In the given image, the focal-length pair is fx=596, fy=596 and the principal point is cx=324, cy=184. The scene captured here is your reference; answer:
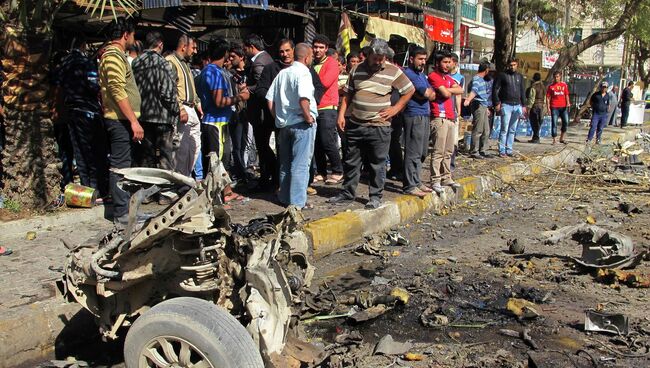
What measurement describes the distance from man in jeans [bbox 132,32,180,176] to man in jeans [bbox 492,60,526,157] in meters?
8.18

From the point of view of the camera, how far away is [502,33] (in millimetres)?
15156

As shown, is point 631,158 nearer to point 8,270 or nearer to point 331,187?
point 331,187

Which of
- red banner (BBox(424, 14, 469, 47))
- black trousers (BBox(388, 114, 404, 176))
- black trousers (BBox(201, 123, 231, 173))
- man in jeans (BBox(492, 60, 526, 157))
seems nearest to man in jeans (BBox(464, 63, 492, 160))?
man in jeans (BBox(492, 60, 526, 157))

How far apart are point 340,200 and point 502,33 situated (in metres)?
9.73

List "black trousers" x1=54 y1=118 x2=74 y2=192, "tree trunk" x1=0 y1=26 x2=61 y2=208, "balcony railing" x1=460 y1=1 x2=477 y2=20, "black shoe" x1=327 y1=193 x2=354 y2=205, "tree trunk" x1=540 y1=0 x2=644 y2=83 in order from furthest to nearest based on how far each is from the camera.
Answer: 1. "balcony railing" x1=460 y1=1 x2=477 y2=20
2. "tree trunk" x1=540 y1=0 x2=644 y2=83
3. "black trousers" x1=54 y1=118 x2=74 y2=192
4. "black shoe" x1=327 y1=193 x2=354 y2=205
5. "tree trunk" x1=0 y1=26 x2=61 y2=208

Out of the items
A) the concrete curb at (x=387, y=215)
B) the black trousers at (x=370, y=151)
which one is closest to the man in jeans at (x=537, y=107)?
the concrete curb at (x=387, y=215)

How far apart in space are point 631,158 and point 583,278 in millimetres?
7775

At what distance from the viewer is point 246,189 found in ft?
26.7

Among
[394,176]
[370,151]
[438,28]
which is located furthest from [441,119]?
[438,28]

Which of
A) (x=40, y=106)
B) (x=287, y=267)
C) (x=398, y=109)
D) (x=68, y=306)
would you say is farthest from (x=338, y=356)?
(x=40, y=106)

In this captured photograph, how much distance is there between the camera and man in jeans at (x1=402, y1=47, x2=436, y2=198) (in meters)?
7.67

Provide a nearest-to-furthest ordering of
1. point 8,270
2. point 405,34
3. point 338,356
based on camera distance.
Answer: point 338,356 → point 8,270 → point 405,34

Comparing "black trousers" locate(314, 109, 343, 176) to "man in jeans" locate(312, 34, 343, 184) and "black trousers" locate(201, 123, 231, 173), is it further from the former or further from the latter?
"black trousers" locate(201, 123, 231, 173)

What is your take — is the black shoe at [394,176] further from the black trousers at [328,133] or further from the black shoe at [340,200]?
the black shoe at [340,200]
